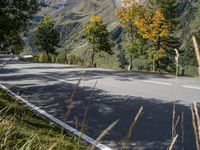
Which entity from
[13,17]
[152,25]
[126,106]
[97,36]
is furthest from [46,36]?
[126,106]

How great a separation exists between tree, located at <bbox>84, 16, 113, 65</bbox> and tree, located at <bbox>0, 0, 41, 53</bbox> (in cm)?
3935

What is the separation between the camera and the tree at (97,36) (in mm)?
53562

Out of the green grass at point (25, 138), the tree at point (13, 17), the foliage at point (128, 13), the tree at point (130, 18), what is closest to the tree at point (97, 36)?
the tree at point (130, 18)

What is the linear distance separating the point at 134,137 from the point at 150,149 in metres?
0.85

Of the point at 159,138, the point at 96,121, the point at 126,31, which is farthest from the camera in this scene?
the point at 126,31

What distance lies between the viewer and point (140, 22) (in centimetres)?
3456

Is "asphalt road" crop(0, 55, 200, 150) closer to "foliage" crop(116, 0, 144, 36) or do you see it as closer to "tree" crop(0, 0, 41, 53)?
"tree" crop(0, 0, 41, 53)

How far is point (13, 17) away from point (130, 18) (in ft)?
83.9

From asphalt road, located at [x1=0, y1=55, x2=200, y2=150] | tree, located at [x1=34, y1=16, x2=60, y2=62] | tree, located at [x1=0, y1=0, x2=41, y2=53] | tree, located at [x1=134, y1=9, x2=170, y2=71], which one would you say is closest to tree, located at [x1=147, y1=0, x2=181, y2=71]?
tree, located at [x1=134, y1=9, x2=170, y2=71]

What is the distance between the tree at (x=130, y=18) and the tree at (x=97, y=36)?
12.8 m

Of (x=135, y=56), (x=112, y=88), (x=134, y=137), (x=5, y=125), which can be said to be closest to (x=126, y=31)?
(x=135, y=56)

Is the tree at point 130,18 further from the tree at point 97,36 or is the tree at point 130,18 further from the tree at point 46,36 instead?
the tree at point 46,36

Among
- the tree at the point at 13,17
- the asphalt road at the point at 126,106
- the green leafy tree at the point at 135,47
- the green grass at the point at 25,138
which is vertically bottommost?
the asphalt road at the point at 126,106

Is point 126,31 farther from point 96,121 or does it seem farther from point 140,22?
point 96,121
